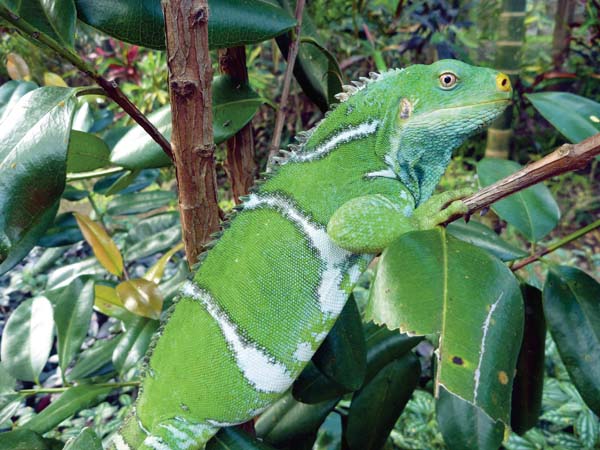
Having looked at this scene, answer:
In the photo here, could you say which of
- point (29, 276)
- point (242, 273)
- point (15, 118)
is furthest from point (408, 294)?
point (29, 276)

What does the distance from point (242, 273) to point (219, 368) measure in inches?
7.1

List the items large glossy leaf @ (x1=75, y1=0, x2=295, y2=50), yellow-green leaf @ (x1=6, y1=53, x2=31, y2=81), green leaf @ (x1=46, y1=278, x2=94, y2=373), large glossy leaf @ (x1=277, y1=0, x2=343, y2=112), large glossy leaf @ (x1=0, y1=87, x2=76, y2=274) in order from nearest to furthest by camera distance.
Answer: large glossy leaf @ (x1=0, y1=87, x2=76, y2=274)
large glossy leaf @ (x1=75, y1=0, x2=295, y2=50)
large glossy leaf @ (x1=277, y1=0, x2=343, y2=112)
green leaf @ (x1=46, y1=278, x2=94, y2=373)
yellow-green leaf @ (x1=6, y1=53, x2=31, y2=81)

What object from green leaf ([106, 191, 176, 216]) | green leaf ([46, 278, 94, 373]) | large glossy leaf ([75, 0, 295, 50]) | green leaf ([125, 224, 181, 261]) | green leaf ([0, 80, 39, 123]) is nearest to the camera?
large glossy leaf ([75, 0, 295, 50])

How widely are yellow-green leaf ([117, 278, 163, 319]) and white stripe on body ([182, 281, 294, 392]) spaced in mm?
176

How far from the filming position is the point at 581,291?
2.87ft

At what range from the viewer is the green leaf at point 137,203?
5.32 feet

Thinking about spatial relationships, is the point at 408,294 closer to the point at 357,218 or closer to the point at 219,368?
the point at 357,218

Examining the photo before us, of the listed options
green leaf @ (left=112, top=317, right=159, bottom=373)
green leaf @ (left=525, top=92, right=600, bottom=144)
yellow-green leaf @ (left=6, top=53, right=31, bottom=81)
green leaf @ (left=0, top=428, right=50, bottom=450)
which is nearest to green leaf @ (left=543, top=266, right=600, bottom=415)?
green leaf @ (left=525, top=92, right=600, bottom=144)

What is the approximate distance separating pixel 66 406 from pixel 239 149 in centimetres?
63

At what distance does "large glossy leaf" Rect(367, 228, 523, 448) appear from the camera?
1.64 feet

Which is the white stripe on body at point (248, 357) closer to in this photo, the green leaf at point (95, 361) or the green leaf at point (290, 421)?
the green leaf at point (290, 421)

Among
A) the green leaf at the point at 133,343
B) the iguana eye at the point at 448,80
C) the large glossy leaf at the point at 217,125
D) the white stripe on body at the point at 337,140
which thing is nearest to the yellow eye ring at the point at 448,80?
the iguana eye at the point at 448,80

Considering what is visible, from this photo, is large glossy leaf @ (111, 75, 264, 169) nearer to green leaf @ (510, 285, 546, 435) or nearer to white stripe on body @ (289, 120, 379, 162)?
white stripe on body @ (289, 120, 379, 162)

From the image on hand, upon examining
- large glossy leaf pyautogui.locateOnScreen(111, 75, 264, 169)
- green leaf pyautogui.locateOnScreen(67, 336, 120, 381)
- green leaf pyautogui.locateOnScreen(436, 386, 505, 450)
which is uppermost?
large glossy leaf pyautogui.locateOnScreen(111, 75, 264, 169)
